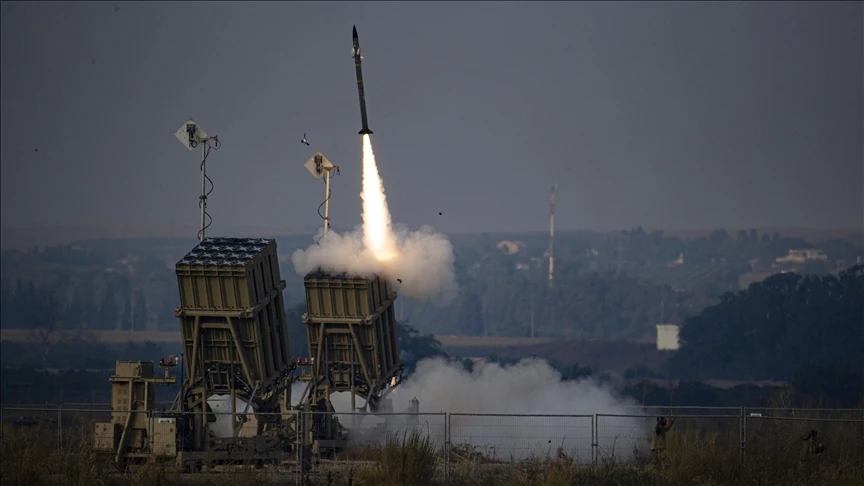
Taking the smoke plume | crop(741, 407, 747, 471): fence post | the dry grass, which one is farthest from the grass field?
crop(741, 407, 747, 471): fence post

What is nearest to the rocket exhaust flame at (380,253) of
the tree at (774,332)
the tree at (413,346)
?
the tree at (413,346)

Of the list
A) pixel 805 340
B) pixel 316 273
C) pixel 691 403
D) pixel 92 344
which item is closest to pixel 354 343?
pixel 316 273

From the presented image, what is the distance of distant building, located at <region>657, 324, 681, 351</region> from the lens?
12019 centimetres

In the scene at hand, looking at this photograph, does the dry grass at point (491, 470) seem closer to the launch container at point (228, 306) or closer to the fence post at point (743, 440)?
the fence post at point (743, 440)

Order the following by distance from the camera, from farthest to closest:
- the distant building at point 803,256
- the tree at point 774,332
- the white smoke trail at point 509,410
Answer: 1. the distant building at point 803,256
2. the tree at point 774,332
3. the white smoke trail at point 509,410

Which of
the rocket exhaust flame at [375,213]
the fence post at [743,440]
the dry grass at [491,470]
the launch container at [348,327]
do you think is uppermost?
the rocket exhaust flame at [375,213]

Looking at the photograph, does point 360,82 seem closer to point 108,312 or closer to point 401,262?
point 401,262

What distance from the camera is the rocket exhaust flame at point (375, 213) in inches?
1809

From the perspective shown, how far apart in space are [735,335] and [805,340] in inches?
314

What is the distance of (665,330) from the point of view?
126 m

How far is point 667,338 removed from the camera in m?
124

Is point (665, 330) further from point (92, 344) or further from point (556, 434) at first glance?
point (556, 434)

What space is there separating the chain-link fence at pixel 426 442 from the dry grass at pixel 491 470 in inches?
2.9

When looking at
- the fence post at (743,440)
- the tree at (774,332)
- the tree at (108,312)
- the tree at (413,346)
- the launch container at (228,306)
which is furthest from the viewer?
the tree at (108,312)
